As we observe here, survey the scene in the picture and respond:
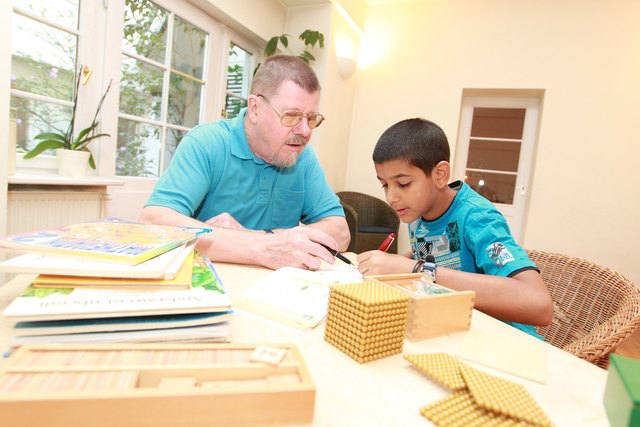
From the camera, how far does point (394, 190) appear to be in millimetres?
1363

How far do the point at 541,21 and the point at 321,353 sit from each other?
14.0ft

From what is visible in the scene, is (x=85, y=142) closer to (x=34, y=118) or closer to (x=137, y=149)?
(x=34, y=118)

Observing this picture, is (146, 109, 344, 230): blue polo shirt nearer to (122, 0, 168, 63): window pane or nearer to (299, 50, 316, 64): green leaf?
(122, 0, 168, 63): window pane

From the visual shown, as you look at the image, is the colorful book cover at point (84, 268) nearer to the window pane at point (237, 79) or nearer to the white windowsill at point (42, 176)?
the white windowsill at point (42, 176)

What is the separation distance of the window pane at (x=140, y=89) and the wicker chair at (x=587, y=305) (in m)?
2.36

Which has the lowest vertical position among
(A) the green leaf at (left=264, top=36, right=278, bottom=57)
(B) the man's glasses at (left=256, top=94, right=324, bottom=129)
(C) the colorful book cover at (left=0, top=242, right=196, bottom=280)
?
(C) the colorful book cover at (left=0, top=242, right=196, bottom=280)

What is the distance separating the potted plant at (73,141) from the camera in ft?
6.32

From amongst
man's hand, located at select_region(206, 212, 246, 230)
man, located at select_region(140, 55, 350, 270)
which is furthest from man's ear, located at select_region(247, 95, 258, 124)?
man's hand, located at select_region(206, 212, 246, 230)

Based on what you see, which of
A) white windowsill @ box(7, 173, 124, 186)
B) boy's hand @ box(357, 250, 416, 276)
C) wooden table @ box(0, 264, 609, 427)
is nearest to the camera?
wooden table @ box(0, 264, 609, 427)

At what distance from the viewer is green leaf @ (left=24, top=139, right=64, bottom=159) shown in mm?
1853

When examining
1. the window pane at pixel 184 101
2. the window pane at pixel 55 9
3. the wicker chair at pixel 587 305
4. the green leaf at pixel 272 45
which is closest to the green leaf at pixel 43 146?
the window pane at pixel 55 9

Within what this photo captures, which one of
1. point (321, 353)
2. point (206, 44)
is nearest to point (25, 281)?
point (321, 353)

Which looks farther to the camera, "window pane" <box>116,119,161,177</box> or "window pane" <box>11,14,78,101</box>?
"window pane" <box>116,119,161,177</box>

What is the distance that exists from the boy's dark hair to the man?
0.33 m
